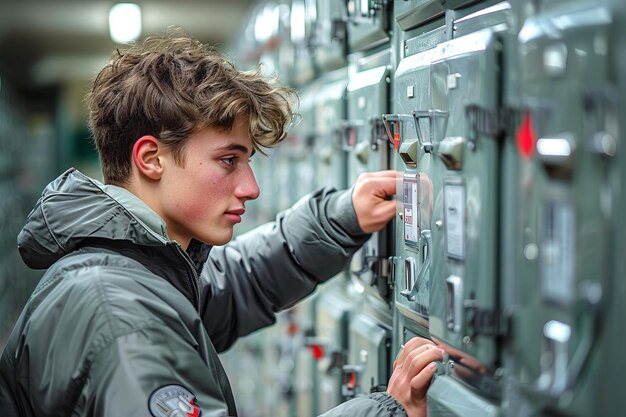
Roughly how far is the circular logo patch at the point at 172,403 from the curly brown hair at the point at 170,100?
0.62 m

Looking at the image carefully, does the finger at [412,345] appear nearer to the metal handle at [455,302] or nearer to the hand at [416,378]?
the hand at [416,378]

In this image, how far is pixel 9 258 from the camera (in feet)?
28.1

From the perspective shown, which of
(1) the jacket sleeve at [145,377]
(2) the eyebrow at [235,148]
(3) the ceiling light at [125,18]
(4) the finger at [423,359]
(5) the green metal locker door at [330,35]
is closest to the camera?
(1) the jacket sleeve at [145,377]

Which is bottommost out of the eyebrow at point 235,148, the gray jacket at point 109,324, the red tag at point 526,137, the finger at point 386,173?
the gray jacket at point 109,324

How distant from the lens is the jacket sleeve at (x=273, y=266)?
243 centimetres

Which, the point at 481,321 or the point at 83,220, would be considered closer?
the point at 481,321

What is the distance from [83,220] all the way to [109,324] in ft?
1.12

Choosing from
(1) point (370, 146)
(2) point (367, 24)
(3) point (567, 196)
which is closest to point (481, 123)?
(3) point (567, 196)

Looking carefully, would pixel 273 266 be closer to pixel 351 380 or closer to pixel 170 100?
pixel 351 380

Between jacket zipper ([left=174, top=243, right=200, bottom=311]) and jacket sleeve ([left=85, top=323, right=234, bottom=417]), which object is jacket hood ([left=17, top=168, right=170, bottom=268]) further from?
jacket sleeve ([left=85, top=323, right=234, bottom=417])

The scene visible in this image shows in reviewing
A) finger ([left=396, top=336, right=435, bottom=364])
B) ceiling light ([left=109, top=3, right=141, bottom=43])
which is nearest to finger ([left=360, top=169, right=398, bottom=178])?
finger ([left=396, top=336, right=435, bottom=364])

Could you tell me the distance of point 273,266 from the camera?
8.39 feet

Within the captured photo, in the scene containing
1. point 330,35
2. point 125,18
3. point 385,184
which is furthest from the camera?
point 125,18

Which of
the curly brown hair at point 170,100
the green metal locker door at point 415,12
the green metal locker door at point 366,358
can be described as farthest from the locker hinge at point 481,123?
the green metal locker door at point 366,358
